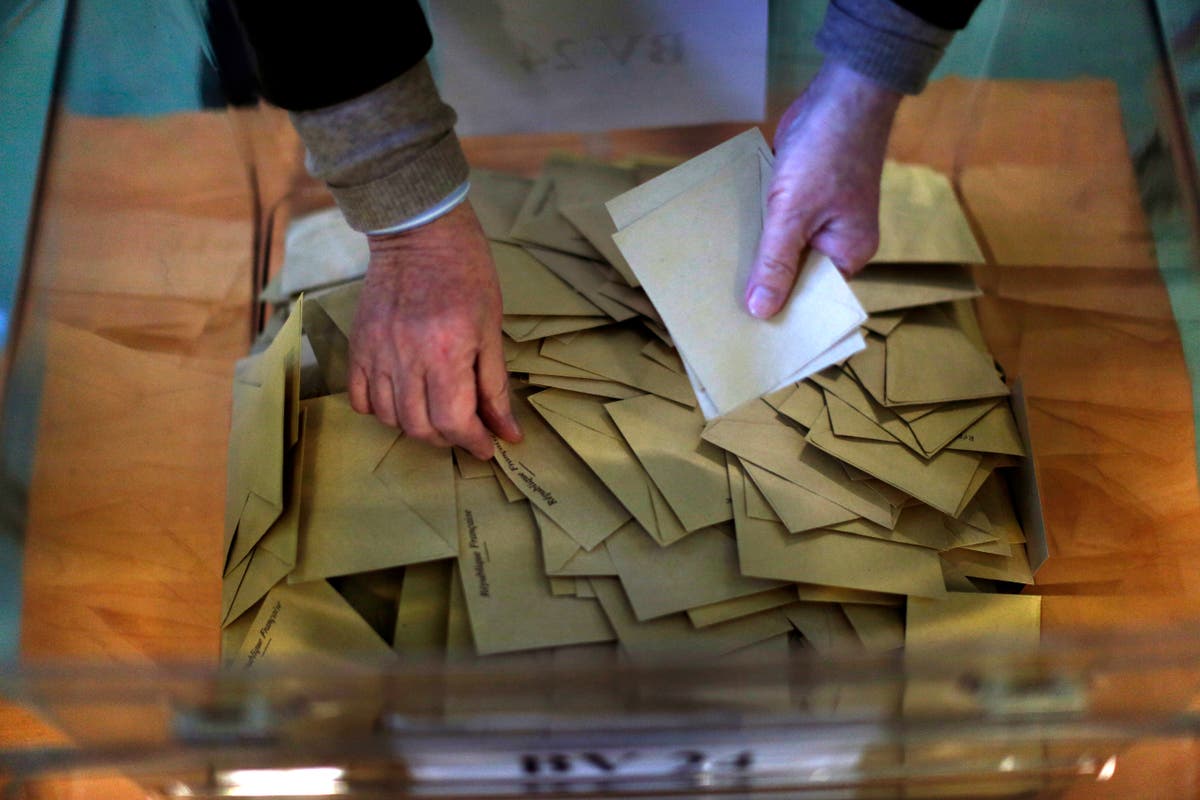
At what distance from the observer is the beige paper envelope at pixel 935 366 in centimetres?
89

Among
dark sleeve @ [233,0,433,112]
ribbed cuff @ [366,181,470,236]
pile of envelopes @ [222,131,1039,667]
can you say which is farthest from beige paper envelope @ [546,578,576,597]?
dark sleeve @ [233,0,433,112]

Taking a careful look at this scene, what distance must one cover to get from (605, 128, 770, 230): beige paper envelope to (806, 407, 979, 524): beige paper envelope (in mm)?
253

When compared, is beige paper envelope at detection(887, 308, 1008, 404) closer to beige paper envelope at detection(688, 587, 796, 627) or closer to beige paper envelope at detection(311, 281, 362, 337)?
beige paper envelope at detection(688, 587, 796, 627)

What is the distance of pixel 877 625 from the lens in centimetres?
81

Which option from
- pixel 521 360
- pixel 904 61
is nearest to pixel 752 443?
pixel 521 360

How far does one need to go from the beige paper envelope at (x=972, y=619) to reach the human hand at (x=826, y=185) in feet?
0.99

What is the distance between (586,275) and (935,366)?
0.35m

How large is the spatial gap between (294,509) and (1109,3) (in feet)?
3.03

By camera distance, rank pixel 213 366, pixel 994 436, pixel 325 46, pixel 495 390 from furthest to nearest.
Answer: pixel 213 366
pixel 994 436
pixel 495 390
pixel 325 46

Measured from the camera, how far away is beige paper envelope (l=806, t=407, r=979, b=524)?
2.71ft

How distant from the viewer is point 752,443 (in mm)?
847

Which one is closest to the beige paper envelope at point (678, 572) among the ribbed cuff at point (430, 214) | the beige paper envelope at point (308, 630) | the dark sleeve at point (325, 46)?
the beige paper envelope at point (308, 630)

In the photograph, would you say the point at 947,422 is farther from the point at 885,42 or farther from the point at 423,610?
the point at 423,610

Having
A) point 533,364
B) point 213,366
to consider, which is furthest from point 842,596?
point 213,366
